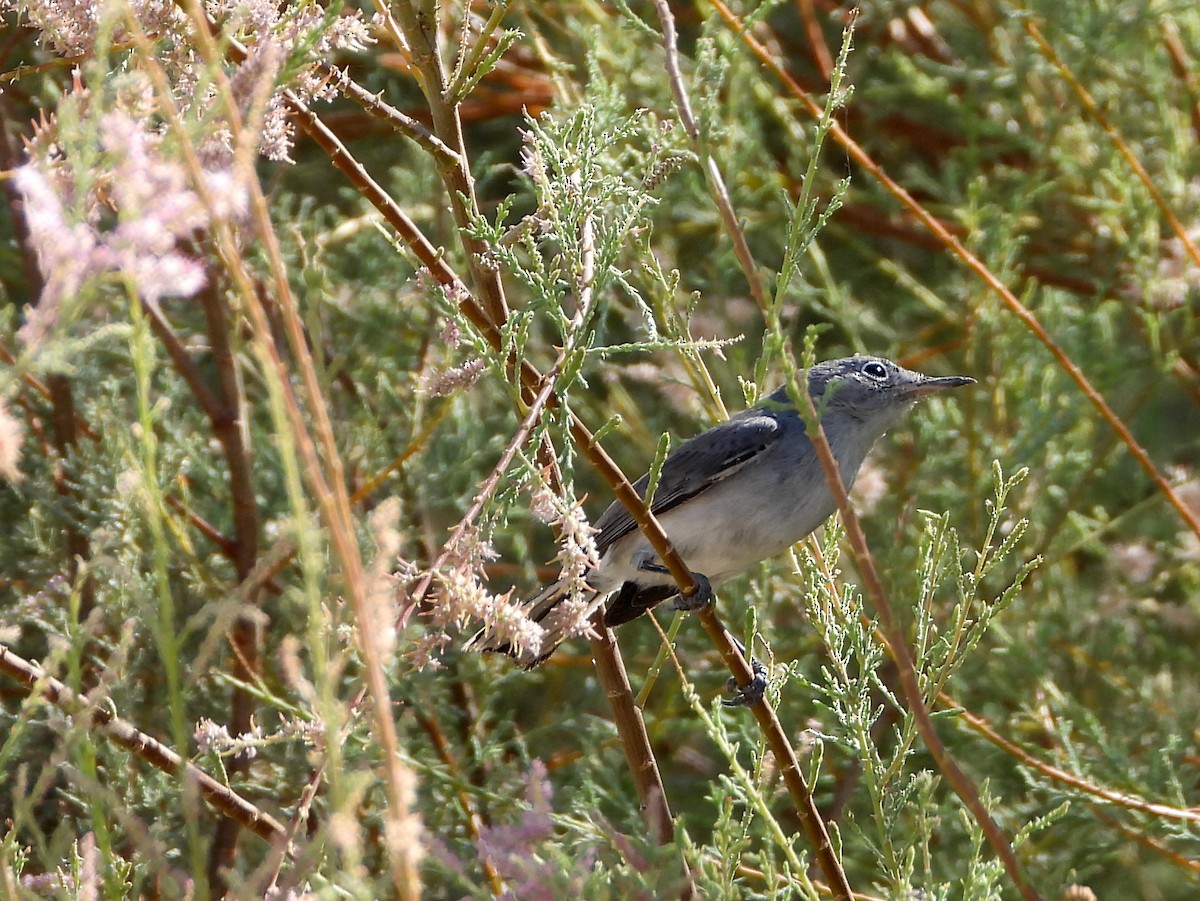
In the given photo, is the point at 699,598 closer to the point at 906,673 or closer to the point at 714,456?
the point at 714,456

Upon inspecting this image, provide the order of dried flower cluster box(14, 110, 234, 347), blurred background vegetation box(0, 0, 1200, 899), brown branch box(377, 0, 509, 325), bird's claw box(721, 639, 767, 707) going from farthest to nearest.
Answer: blurred background vegetation box(0, 0, 1200, 899) → bird's claw box(721, 639, 767, 707) → brown branch box(377, 0, 509, 325) → dried flower cluster box(14, 110, 234, 347)

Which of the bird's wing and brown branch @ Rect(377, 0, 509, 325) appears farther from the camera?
the bird's wing

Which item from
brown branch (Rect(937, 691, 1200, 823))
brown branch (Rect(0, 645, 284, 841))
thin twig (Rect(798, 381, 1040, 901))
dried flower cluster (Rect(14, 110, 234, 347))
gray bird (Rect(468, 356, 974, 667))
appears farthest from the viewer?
gray bird (Rect(468, 356, 974, 667))

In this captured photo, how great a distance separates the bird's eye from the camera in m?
3.26

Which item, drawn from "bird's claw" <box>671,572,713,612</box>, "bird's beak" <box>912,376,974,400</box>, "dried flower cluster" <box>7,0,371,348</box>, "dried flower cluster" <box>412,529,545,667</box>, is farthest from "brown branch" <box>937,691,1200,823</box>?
"dried flower cluster" <box>7,0,371,348</box>

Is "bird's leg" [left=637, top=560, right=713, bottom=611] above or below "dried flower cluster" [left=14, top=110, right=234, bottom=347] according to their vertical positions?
below

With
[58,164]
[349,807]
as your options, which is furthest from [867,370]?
[349,807]

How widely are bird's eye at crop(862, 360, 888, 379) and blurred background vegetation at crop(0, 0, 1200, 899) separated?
265mm

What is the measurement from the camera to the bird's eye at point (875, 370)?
326cm

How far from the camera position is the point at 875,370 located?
3.26 m

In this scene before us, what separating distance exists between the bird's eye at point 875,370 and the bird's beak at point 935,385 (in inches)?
3.5

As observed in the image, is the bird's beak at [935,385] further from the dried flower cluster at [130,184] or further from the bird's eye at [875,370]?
the dried flower cluster at [130,184]

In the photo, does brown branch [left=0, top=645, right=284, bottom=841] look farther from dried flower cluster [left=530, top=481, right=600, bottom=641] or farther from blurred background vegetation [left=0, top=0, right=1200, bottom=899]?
dried flower cluster [left=530, top=481, right=600, bottom=641]

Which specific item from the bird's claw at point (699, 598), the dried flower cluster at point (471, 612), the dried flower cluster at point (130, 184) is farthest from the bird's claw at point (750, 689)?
the dried flower cluster at point (130, 184)
